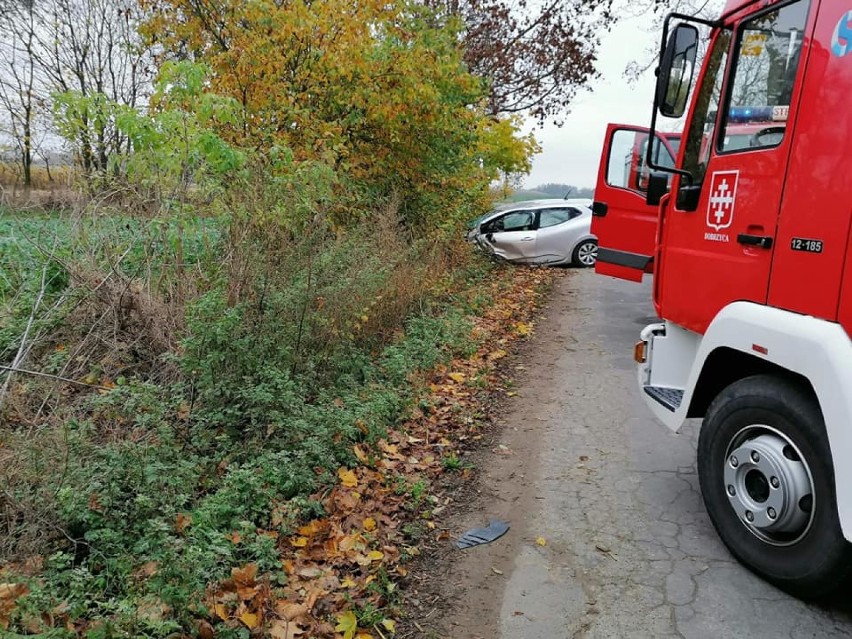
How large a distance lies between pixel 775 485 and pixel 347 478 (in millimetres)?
2590

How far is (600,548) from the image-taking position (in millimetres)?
3480

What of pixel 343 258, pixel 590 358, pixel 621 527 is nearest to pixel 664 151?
pixel 590 358

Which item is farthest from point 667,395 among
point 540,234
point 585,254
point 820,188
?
point 585,254

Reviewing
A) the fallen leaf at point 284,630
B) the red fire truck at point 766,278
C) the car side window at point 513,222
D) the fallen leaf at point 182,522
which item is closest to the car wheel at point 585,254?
the car side window at point 513,222

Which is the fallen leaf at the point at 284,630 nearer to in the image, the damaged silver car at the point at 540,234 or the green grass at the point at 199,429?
the green grass at the point at 199,429

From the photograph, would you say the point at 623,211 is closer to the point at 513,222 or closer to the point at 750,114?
the point at 750,114

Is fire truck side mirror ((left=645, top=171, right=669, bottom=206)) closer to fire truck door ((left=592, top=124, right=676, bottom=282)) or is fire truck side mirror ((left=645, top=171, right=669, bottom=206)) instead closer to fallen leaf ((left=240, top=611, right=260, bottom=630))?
fire truck door ((left=592, top=124, right=676, bottom=282))

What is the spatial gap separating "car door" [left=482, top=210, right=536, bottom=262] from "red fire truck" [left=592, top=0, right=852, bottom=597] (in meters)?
10.4

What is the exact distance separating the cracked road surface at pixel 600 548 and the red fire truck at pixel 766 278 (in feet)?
0.79

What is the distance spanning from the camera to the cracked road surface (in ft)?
9.43

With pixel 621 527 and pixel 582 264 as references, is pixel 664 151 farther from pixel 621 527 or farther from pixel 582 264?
pixel 582 264

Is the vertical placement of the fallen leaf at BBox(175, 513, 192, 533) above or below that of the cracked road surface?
above

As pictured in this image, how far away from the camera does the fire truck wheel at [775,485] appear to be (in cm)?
269

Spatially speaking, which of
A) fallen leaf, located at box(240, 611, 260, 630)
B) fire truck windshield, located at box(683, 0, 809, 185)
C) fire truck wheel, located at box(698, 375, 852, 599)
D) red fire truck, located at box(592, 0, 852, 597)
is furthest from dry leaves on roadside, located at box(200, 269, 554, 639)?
fire truck windshield, located at box(683, 0, 809, 185)
